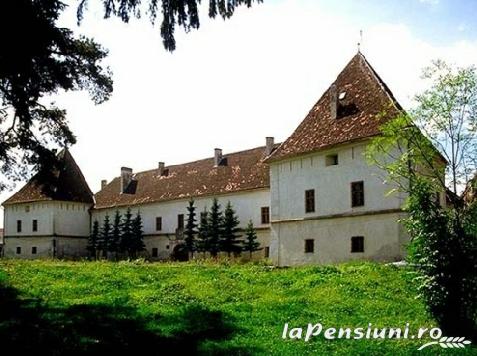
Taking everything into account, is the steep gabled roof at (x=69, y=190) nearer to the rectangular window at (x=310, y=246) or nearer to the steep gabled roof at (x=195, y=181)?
the steep gabled roof at (x=195, y=181)

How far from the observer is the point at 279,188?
84.1 feet

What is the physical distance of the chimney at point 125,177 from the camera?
4512cm

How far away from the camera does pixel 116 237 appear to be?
135 feet

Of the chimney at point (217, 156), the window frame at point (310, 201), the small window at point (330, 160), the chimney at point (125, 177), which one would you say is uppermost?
the chimney at point (217, 156)

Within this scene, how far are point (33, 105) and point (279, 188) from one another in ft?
51.5

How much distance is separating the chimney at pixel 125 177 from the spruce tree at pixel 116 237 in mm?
3551

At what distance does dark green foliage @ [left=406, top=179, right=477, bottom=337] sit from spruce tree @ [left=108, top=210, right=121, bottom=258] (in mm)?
33021

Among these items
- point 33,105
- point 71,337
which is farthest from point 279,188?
point 71,337

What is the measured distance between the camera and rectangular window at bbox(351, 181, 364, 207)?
22.1m

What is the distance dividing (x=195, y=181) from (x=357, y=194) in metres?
18.4

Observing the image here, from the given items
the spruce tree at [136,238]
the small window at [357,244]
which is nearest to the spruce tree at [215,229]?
the spruce tree at [136,238]

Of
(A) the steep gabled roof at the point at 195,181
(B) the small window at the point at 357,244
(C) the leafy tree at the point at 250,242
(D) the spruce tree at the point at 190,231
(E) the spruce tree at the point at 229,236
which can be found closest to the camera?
(B) the small window at the point at 357,244

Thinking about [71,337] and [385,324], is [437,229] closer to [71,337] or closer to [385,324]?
[385,324]

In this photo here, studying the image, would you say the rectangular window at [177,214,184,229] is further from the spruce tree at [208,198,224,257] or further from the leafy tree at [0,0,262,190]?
the leafy tree at [0,0,262,190]
